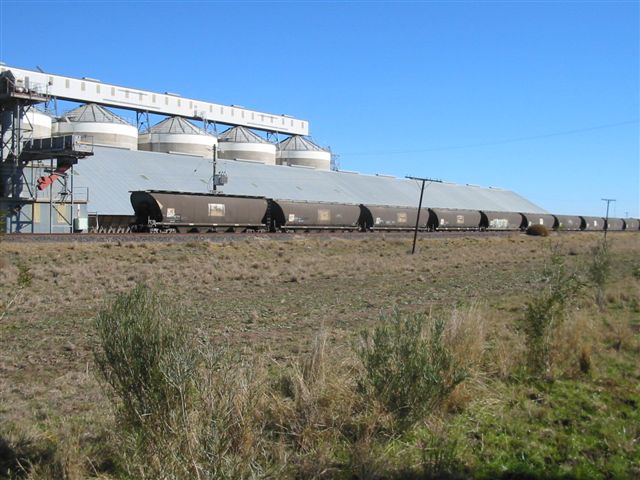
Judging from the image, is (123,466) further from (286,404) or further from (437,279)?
(437,279)

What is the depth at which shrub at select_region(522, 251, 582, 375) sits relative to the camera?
9.81 meters

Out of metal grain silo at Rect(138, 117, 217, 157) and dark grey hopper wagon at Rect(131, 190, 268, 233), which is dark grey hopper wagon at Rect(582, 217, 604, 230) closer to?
metal grain silo at Rect(138, 117, 217, 157)

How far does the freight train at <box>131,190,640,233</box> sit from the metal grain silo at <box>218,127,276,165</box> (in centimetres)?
2735

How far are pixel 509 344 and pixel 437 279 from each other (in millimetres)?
16290

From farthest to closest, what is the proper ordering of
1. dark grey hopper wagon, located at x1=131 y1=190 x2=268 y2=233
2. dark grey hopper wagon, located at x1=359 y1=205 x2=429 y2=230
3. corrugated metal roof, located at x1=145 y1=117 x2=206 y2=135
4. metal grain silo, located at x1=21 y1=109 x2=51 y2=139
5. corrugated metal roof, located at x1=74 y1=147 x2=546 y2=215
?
corrugated metal roof, located at x1=145 y1=117 x2=206 y2=135
dark grey hopper wagon, located at x1=359 y1=205 x2=429 y2=230
metal grain silo, located at x1=21 y1=109 x2=51 y2=139
corrugated metal roof, located at x1=74 y1=147 x2=546 y2=215
dark grey hopper wagon, located at x1=131 y1=190 x2=268 y2=233

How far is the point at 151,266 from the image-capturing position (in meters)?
26.7

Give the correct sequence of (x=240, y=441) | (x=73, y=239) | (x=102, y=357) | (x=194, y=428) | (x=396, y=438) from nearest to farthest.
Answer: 1. (x=194, y=428)
2. (x=240, y=441)
3. (x=102, y=357)
4. (x=396, y=438)
5. (x=73, y=239)

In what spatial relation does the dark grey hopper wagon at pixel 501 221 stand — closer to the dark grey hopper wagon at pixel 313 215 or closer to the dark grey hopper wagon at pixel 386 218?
the dark grey hopper wagon at pixel 386 218

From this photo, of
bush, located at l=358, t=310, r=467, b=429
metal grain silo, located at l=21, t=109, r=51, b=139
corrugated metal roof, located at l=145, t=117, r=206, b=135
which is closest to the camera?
bush, located at l=358, t=310, r=467, b=429

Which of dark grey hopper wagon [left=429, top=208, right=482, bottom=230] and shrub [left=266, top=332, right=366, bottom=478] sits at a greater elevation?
dark grey hopper wagon [left=429, top=208, right=482, bottom=230]

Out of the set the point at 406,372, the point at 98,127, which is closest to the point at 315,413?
the point at 406,372

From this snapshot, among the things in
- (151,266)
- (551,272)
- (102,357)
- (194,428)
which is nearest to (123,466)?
(194,428)

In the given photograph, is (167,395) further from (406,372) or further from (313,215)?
(313,215)

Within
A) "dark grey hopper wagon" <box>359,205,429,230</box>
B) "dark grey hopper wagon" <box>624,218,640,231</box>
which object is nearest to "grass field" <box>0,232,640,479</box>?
"dark grey hopper wagon" <box>359,205,429,230</box>
